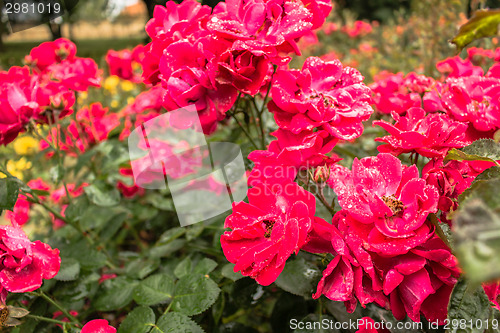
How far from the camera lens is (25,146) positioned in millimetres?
2588

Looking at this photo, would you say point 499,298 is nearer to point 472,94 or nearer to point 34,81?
point 472,94

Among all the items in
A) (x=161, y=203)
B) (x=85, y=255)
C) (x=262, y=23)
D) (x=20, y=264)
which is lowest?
(x=161, y=203)

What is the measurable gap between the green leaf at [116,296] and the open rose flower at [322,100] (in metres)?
0.60

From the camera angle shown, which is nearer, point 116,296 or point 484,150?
point 484,150

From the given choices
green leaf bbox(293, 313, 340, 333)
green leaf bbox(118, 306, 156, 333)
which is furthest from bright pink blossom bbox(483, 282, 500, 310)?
green leaf bbox(118, 306, 156, 333)

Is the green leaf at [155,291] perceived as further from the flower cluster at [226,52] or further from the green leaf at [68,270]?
the flower cluster at [226,52]

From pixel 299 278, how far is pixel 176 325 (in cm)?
25

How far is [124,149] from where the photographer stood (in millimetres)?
1264

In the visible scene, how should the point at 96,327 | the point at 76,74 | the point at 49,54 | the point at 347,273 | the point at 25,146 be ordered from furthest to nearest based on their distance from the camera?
the point at 25,146
the point at 49,54
the point at 76,74
the point at 96,327
the point at 347,273

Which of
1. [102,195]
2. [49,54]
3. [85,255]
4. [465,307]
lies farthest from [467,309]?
[49,54]

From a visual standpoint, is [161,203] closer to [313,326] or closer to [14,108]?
[14,108]

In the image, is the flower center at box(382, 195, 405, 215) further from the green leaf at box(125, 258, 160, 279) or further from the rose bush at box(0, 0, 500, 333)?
the green leaf at box(125, 258, 160, 279)

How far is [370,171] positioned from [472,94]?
0.32 meters

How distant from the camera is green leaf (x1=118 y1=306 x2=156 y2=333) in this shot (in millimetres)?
697
